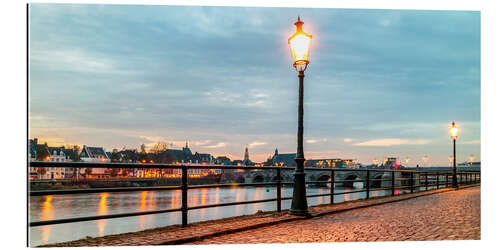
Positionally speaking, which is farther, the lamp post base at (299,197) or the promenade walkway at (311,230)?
the lamp post base at (299,197)

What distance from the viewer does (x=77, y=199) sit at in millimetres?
43750

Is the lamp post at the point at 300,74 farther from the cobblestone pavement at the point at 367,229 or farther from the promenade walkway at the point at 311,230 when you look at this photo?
the cobblestone pavement at the point at 367,229

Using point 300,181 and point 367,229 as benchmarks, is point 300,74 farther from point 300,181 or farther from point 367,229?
point 367,229

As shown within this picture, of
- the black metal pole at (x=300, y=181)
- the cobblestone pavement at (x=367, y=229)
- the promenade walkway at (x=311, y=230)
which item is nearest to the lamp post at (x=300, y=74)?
the black metal pole at (x=300, y=181)

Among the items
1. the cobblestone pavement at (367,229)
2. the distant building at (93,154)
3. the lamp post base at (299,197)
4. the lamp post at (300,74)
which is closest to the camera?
the cobblestone pavement at (367,229)

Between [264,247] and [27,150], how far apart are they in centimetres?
385

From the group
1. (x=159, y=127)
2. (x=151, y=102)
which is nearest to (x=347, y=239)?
(x=151, y=102)

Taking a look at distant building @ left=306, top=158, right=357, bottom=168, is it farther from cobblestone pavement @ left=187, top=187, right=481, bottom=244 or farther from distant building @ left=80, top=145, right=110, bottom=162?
cobblestone pavement @ left=187, top=187, right=481, bottom=244

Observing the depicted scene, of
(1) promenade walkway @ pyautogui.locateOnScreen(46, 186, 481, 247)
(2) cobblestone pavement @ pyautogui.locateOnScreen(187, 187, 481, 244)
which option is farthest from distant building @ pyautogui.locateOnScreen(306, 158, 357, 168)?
(1) promenade walkway @ pyautogui.locateOnScreen(46, 186, 481, 247)

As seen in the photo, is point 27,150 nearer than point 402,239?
Yes

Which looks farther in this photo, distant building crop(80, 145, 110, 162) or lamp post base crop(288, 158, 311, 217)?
distant building crop(80, 145, 110, 162)

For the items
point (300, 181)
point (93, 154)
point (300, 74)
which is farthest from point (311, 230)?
point (93, 154)

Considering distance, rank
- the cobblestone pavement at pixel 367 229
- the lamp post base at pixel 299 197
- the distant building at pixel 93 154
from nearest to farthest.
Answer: the cobblestone pavement at pixel 367 229 < the lamp post base at pixel 299 197 < the distant building at pixel 93 154
